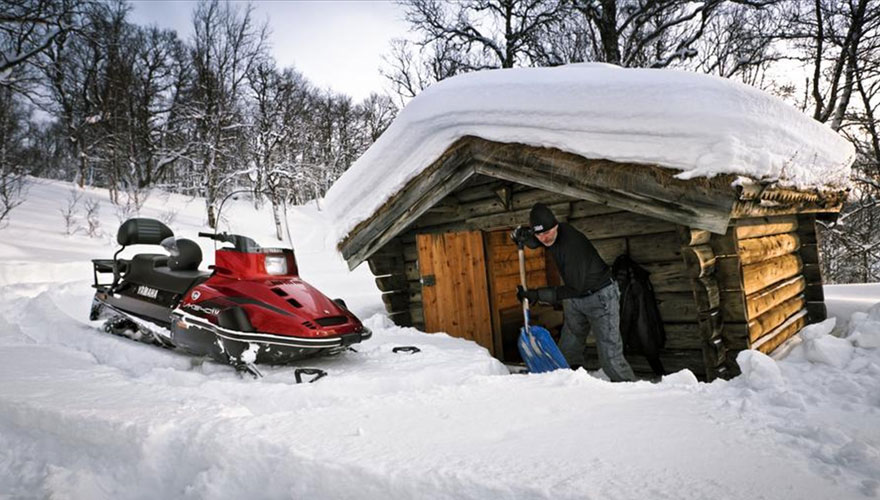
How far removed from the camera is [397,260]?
6.74 metres

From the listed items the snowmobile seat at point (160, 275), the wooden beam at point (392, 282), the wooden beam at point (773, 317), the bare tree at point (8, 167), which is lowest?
the wooden beam at point (773, 317)

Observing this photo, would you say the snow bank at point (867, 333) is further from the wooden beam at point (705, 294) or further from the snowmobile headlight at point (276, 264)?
the snowmobile headlight at point (276, 264)

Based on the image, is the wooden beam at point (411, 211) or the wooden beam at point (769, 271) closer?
the wooden beam at point (769, 271)

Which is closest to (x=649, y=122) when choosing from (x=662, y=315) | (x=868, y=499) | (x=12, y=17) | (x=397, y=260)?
(x=662, y=315)

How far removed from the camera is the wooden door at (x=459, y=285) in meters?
5.95

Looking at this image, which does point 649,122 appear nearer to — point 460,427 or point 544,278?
point 460,427

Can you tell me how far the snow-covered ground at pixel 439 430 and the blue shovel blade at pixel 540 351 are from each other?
1.77 feet

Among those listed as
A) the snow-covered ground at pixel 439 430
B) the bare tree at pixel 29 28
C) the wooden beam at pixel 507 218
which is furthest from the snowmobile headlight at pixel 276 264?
the bare tree at pixel 29 28

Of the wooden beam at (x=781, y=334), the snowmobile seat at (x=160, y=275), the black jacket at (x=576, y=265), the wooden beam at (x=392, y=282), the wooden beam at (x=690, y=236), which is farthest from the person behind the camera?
the wooden beam at (x=392, y=282)

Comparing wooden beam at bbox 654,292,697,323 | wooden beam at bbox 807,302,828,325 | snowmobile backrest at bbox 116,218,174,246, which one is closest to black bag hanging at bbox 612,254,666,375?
wooden beam at bbox 654,292,697,323

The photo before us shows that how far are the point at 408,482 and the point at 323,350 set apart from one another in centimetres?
226

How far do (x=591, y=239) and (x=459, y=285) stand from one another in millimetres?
1791

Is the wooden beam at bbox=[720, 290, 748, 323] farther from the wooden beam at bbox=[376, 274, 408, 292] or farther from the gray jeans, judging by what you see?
the wooden beam at bbox=[376, 274, 408, 292]

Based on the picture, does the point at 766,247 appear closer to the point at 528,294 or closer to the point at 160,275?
the point at 528,294
